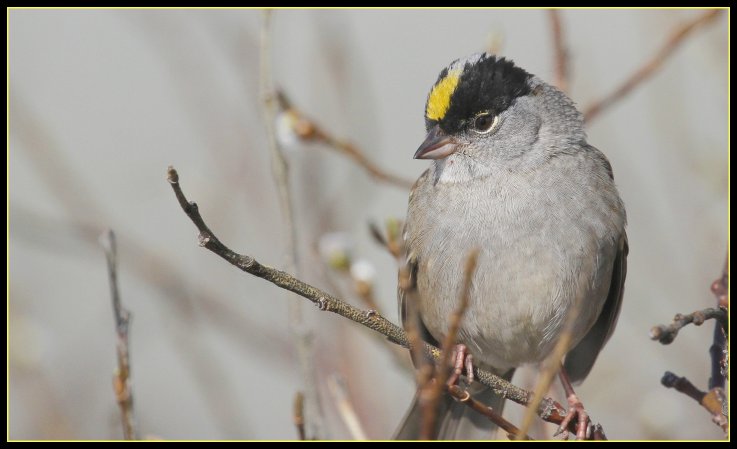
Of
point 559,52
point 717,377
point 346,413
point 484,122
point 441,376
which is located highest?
point 559,52

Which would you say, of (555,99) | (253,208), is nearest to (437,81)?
(555,99)

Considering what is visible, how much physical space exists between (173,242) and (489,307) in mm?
2889

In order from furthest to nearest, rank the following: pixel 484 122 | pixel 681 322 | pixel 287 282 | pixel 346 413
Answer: pixel 484 122 → pixel 346 413 → pixel 681 322 → pixel 287 282

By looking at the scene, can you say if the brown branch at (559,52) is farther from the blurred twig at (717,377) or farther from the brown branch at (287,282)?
the brown branch at (287,282)

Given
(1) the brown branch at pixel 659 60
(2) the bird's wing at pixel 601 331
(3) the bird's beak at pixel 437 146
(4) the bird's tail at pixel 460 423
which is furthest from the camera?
(4) the bird's tail at pixel 460 423

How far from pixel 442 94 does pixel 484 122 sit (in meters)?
0.22

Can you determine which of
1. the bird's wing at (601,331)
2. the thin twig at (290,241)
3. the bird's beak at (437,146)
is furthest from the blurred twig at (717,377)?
the bird's beak at (437,146)

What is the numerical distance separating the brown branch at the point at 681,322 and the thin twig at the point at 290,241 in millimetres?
1035

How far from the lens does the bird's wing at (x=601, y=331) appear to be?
375cm

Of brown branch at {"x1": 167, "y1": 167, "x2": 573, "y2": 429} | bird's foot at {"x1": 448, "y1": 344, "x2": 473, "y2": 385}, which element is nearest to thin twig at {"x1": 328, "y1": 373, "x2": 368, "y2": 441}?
brown branch at {"x1": 167, "y1": 167, "x2": 573, "y2": 429}

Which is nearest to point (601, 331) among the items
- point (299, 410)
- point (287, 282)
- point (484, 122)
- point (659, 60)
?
point (484, 122)

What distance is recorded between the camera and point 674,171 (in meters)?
4.33

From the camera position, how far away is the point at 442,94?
359 cm

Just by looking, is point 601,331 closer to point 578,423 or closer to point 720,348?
point 578,423
